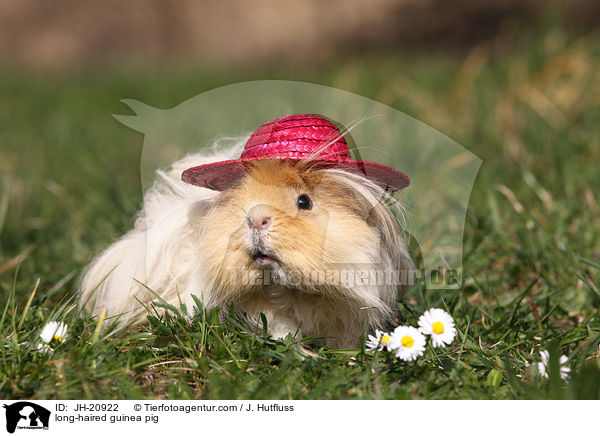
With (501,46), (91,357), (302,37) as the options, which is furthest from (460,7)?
(91,357)

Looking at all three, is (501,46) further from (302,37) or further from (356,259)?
(356,259)

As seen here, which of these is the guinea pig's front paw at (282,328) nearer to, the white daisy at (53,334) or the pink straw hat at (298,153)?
the pink straw hat at (298,153)

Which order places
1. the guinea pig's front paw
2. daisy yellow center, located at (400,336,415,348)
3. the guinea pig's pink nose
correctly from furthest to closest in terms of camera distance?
1. the guinea pig's front paw
2. daisy yellow center, located at (400,336,415,348)
3. the guinea pig's pink nose

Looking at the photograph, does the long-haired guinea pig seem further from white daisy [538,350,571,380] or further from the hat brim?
white daisy [538,350,571,380]

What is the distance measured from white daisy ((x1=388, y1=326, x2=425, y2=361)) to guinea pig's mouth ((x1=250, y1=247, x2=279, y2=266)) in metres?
0.45

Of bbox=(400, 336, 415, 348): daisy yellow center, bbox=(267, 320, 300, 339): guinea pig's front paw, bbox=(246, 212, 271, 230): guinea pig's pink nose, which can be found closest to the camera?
bbox=(246, 212, 271, 230): guinea pig's pink nose

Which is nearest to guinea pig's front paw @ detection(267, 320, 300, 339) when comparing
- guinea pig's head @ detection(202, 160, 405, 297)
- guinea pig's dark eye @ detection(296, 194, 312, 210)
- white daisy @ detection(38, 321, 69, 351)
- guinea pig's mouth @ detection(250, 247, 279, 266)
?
guinea pig's head @ detection(202, 160, 405, 297)

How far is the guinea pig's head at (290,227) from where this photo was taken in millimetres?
1572

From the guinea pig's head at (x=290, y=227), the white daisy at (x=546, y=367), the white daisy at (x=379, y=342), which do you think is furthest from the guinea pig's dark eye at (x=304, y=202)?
the white daisy at (x=546, y=367)

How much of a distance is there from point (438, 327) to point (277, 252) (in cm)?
60

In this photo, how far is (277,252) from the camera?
157cm

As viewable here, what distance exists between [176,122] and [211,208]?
93 cm

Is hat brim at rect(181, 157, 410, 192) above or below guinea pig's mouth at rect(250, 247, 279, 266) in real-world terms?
above

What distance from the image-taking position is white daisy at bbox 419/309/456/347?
5.76 feet
